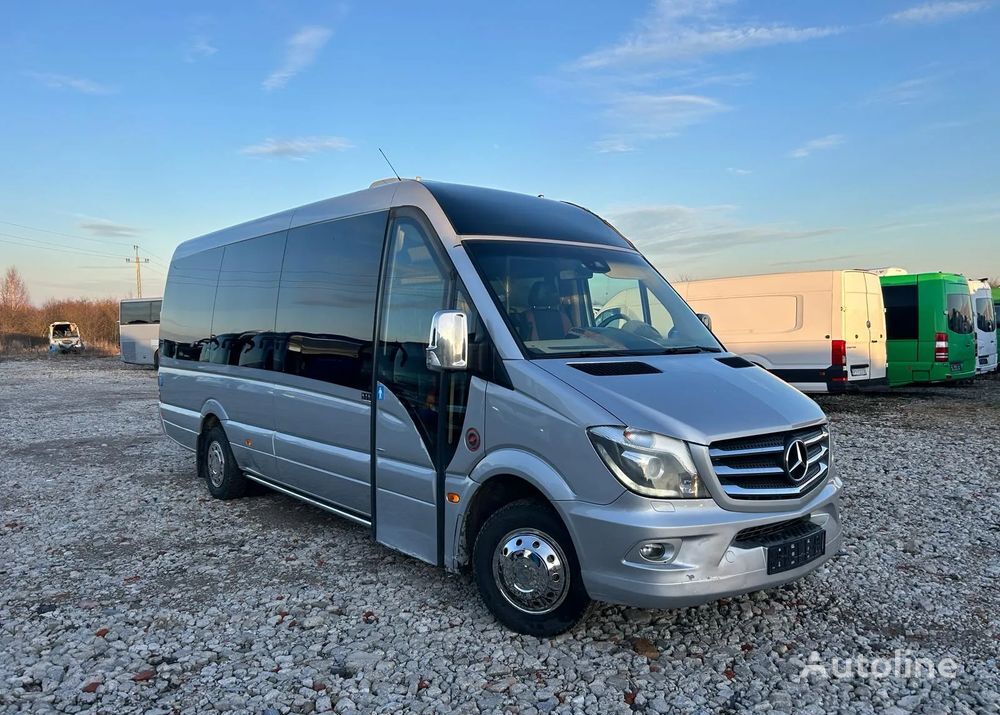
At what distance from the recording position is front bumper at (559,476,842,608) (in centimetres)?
357

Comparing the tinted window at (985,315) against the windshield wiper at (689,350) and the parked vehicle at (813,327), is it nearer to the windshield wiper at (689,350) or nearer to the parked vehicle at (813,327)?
the parked vehicle at (813,327)

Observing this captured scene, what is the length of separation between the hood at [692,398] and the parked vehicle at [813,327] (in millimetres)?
10395

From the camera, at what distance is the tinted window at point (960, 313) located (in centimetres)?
1661

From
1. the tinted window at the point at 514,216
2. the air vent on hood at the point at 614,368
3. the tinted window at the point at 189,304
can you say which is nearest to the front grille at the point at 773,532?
the air vent on hood at the point at 614,368

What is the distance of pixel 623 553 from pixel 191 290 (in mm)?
6392

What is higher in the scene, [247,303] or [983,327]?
[247,303]

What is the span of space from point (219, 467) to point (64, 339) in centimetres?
4588

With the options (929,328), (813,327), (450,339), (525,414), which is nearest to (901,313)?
(929,328)

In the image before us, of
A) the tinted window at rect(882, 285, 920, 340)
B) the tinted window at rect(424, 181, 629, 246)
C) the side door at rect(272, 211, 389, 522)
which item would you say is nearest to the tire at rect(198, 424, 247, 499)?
the side door at rect(272, 211, 389, 522)

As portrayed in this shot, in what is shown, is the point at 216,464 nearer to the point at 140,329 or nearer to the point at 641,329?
the point at 641,329

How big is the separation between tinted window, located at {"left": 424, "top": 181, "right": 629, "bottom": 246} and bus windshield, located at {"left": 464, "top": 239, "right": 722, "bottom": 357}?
11cm

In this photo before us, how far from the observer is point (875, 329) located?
584 inches

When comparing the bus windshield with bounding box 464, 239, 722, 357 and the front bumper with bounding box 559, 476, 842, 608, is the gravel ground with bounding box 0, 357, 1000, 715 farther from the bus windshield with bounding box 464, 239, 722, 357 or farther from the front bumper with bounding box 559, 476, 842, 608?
the bus windshield with bounding box 464, 239, 722, 357

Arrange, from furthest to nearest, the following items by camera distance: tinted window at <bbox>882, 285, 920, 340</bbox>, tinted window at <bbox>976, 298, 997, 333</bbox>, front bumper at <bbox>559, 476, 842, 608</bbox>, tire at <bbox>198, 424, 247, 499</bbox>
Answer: tinted window at <bbox>976, 298, 997, 333</bbox>
tinted window at <bbox>882, 285, 920, 340</bbox>
tire at <bbox>198, 424, 247, 499</bbox>
front bumper at <bbox>559, 476, 842, 608</bbox>
